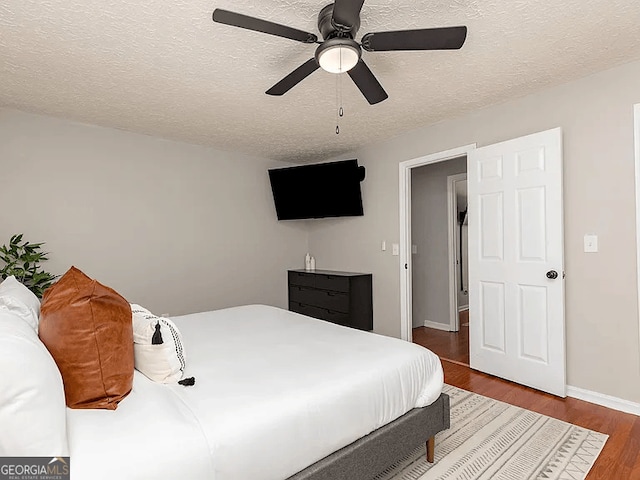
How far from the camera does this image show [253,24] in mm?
1591

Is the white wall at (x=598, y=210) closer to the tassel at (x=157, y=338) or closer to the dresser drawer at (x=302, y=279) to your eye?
the dresser drawer at (x=302, y=279)

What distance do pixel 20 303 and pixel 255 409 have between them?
122 cm

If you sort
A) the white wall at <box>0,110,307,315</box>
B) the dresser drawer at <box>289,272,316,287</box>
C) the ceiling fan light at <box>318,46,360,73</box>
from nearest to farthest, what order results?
1. the ceiling fan light at <box>318,46,360,73</box>
2. the white wall at <box>0,110,307,315</box>
3. the dresser drawer at <box>289,272,316,287</box>

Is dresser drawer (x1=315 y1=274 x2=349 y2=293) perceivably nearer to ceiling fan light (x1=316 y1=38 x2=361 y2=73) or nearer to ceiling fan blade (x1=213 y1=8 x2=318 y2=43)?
ceiling fan light (x1=316 y1=38 x2=361 y2=73)

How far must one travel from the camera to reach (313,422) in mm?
1405

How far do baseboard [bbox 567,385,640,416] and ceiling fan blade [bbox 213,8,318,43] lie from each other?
3.08 m

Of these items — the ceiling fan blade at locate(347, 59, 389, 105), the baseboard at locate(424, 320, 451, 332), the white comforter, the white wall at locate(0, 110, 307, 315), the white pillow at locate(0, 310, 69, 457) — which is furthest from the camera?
the baseboard at locate(424, 320, 451, 332)

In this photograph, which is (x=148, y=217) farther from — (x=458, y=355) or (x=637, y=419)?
(x=637, y=419)

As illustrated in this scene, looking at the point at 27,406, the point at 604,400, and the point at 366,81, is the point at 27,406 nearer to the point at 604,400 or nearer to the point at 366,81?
the point at 366,81

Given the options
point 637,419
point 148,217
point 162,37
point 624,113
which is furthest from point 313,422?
point 148,217

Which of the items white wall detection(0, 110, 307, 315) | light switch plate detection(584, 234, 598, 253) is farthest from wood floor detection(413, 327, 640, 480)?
white wall detection(0, 110, 307, 315)

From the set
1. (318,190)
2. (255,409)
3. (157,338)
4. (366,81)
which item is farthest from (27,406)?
(318,190)

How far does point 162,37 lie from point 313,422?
221 centimetres

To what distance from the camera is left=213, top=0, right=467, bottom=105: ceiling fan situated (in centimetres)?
157
